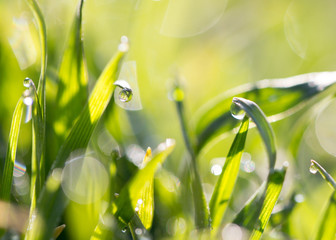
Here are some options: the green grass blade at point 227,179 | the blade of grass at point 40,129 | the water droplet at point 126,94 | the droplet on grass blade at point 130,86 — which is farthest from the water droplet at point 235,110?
A: the droplet on grass blade at point 130,86

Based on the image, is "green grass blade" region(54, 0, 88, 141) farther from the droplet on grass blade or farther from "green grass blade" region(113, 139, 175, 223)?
the droplet on grass blade

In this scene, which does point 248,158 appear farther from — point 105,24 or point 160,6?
point 160,6

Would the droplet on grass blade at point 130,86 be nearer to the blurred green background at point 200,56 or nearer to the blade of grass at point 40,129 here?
the blurred green background at point 200,56

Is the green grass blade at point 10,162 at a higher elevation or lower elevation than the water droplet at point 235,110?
lower

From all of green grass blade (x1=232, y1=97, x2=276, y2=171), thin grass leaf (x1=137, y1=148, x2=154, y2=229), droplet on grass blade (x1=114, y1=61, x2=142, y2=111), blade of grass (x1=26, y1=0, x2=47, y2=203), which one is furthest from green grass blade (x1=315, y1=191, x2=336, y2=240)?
droplet on grass blade (x1=114, y1=61, x2=142, y2=111)

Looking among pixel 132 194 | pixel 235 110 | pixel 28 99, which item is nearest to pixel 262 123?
pixel 235 110
